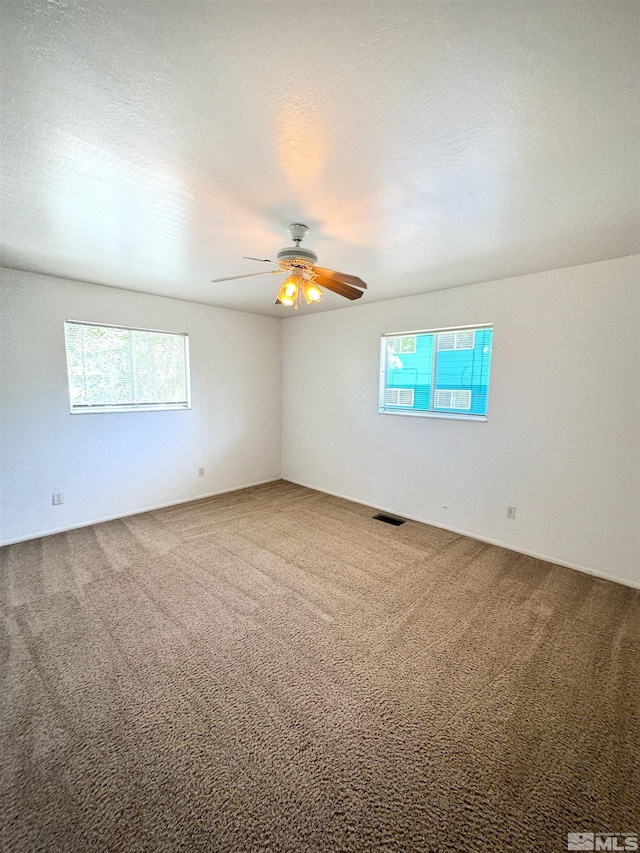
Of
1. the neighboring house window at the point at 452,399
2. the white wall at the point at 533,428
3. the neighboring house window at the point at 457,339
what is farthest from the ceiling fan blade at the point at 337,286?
the neighboring house window at the point at 452,399

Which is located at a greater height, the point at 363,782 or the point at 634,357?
the point at 634,357

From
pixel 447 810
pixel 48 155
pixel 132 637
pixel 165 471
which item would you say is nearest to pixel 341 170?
pixel 48 155

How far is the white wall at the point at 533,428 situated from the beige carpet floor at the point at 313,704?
48cm

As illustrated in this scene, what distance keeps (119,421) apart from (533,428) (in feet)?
13.9

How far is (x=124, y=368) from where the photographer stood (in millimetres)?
3770

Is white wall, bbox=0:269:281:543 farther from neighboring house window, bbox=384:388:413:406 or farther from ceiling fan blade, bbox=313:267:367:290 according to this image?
ceiling fan blade, bbox=313:267:367:290

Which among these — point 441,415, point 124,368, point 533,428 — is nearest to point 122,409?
point 124,368

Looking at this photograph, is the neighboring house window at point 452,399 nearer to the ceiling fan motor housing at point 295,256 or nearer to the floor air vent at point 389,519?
the floor air vent at point 389,519

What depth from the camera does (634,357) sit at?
8.20ft

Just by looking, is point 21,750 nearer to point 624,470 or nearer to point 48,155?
point 48,155

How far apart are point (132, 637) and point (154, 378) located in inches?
113

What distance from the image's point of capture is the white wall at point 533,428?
2.58 metres
